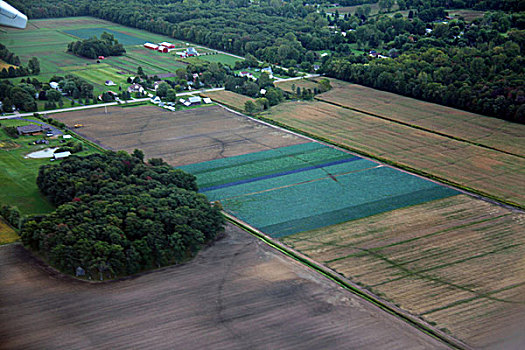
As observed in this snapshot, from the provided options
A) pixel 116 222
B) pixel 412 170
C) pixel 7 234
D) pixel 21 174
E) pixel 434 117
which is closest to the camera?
pixel 116 222

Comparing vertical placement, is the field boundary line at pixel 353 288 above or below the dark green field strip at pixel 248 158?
below

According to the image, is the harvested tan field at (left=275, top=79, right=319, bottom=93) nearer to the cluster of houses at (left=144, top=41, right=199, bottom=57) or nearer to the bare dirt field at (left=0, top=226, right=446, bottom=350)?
the cluster of houses at (left=144, top=41, right=199, bottom=57)

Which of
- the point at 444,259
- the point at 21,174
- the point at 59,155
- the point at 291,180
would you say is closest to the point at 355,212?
the point at 291,180

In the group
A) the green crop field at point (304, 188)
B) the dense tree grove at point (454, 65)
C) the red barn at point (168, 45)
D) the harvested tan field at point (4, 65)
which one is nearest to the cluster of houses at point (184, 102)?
the green crop field at point (304, 188)

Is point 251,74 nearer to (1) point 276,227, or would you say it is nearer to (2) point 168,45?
(2) point 168,45

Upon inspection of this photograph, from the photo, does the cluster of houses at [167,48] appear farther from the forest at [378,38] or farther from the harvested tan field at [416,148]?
the harvested tan field at [416,148]
